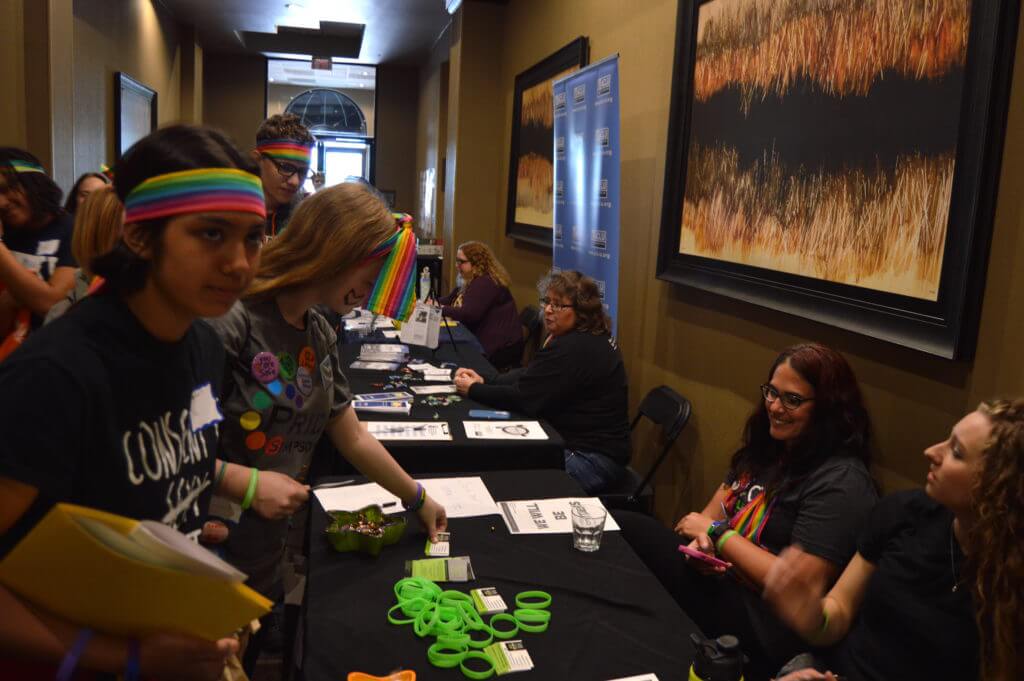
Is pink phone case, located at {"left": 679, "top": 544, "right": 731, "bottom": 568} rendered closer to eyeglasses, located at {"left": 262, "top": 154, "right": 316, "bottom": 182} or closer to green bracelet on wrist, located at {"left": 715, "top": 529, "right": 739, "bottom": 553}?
green bracelet on wrist, located at {"left": 715, "top": 529, "right": 739, "bottom": 553}

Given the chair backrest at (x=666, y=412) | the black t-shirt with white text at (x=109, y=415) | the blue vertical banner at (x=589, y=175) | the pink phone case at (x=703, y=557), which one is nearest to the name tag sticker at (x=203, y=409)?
the black t-shirt with white text at (x=109, y=415)

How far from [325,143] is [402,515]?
12392mm

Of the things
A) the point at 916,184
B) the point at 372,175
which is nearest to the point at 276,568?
the point at 916,184

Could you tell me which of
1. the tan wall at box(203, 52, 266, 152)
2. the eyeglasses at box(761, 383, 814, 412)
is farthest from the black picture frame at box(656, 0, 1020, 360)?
the tan wall at box(203, 52, 266, 152)

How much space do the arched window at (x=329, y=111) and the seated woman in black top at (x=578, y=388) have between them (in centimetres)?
1127

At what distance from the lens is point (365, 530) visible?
176 cm

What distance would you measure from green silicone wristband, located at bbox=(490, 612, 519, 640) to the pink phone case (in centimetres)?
74

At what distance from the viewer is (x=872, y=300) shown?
7.27 ft

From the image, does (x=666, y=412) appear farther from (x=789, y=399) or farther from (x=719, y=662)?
(x=719, y=662)

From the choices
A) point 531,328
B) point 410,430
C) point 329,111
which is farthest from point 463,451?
point 329,111

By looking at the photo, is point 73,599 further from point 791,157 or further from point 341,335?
point 341,335

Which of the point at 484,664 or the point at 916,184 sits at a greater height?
the point at 916,184

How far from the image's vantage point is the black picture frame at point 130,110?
664 centimetres

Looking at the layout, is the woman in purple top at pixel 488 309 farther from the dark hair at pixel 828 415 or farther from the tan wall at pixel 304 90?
the tan wall at pixel 304 90
